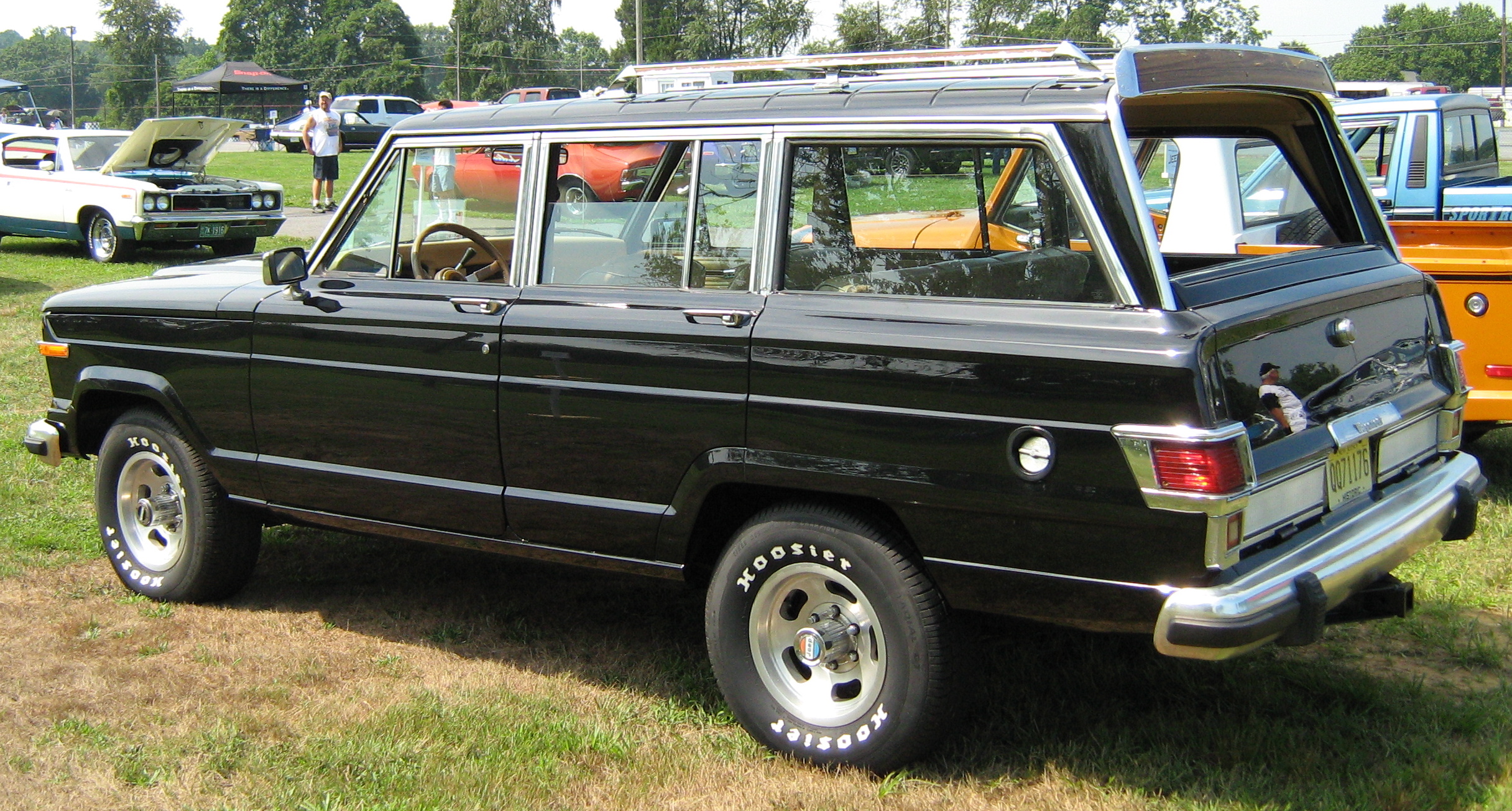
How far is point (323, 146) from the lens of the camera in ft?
62.6

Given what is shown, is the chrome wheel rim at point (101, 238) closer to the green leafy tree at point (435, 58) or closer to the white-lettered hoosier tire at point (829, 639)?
the white-lettered hoosier tire at point (829, 639)

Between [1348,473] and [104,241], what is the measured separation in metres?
14.6

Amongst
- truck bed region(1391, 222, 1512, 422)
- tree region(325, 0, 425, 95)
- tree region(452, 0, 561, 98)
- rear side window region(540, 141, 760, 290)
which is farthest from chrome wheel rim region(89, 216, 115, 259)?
tree region(325, 0, 425, 95)

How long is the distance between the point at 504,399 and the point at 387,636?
134cm

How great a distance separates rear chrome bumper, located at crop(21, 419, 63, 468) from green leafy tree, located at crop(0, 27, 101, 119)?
341 ft

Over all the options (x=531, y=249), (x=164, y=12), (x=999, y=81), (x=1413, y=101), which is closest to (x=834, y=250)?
(x=999, y=81)

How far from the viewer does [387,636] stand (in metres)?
4.79

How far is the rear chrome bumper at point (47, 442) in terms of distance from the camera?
5.27 metres

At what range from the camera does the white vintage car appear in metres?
14.3

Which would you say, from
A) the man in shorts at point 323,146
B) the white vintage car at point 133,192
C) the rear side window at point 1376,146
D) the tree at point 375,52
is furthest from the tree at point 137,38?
the rear side window at point 1376,146

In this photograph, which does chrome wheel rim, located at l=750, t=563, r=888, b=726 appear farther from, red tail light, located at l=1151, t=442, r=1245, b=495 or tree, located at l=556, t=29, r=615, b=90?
tree, located at l=556, t=29, r=615, b=90

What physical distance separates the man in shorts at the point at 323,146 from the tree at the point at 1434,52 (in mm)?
89327

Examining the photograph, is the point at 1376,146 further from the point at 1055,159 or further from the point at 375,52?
the point at 375,52

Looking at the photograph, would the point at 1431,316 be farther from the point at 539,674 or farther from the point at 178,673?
the point at 178,673
